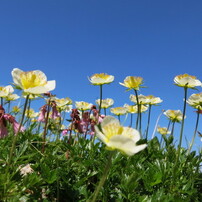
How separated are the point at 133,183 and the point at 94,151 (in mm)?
940

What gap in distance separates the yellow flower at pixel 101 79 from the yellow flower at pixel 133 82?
18cm

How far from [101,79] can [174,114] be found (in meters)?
1.82

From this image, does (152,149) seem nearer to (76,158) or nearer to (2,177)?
(76,158)

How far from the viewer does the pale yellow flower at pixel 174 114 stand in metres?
4.92

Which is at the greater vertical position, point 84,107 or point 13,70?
point 13,70

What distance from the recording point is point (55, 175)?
2367 millimetres

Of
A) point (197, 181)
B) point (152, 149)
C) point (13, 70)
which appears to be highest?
point (13, 70)

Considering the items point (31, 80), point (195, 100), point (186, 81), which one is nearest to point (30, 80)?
point (31, 80)

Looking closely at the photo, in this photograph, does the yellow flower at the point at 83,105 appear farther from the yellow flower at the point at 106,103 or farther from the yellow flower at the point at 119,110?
the yellow flower at the point at 119,110

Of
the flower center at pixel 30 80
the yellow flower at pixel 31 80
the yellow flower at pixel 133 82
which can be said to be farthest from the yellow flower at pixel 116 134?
the yellow flower at pixel 133 82

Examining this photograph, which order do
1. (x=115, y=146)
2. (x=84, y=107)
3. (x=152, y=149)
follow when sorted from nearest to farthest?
(x=115, y=146)
(x=152, y=149)
(x=84, y=107)

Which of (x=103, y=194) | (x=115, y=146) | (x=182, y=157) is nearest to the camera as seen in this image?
(x=115, y=146)

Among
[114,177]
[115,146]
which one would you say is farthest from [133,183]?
[115,146]

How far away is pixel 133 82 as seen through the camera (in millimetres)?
3689
